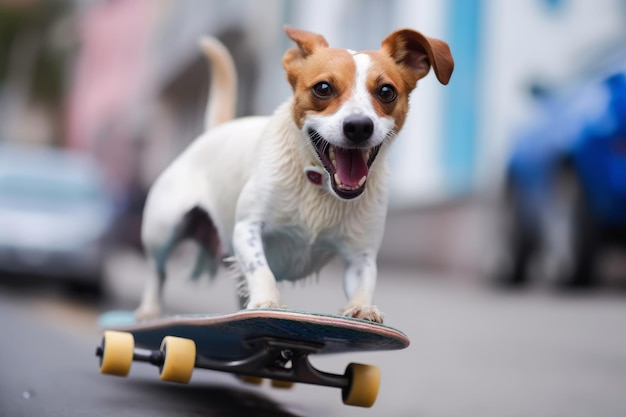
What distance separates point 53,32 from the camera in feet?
164

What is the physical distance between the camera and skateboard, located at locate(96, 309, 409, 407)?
3285 millimetres

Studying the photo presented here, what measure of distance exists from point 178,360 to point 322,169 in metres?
0.84

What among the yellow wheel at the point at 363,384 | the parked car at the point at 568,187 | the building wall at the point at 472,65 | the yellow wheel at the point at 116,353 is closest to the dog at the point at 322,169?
the yellow wheel at the point at 363,384

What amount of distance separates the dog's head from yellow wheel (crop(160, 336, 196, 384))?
77 cm

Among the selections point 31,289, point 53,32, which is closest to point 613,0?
point 31,289

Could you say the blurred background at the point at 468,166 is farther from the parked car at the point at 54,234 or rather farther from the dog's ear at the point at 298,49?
the dog's ear at the point at 298,49

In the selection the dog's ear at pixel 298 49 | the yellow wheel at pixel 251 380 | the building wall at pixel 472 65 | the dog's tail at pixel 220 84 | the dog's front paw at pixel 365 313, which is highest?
the building wall at pixel 472 65

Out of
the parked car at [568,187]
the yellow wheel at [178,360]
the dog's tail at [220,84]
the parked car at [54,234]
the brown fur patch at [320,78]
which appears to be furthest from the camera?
the parked car at [54,234]

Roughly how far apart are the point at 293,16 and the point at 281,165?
15283 mm

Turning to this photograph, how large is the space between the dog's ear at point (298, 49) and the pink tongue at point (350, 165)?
353 millimetres

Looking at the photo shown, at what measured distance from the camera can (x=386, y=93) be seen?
3410 millimetres

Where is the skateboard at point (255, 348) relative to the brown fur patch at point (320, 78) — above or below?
below

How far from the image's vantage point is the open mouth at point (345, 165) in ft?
11.1

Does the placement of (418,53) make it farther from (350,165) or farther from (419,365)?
(419,365)
